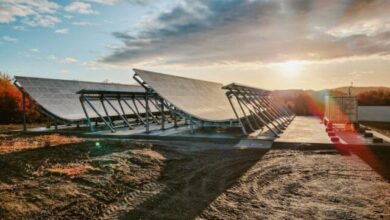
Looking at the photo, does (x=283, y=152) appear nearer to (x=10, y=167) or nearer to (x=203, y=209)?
(x=203, y=209)

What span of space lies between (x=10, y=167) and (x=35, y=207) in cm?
236

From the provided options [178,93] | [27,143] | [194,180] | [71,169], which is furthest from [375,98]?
[71,169]

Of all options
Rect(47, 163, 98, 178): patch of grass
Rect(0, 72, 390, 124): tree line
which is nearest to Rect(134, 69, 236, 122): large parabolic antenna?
Rect(47, 163, 98, 178): patch of grass

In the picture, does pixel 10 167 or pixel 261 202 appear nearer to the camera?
pixel 261 202

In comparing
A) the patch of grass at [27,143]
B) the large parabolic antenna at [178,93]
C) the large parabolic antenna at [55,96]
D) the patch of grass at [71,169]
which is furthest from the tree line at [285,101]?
the patch of grass at [71,169]

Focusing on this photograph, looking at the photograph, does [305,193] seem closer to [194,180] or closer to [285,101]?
[194,180]

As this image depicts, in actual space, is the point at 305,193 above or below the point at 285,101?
below

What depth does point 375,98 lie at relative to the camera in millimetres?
32125

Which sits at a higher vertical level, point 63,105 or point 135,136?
point 63,105

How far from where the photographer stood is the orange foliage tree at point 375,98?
31033 millimetres

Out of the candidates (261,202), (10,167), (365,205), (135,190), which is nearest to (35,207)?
(135,190)

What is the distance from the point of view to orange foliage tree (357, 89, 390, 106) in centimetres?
3103

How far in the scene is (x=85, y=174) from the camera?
6750mm

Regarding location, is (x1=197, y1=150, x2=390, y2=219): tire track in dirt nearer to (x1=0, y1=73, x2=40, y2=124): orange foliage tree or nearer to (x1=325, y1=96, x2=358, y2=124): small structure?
(x1=325, y1=96, x2=358, y2=124): small structure
